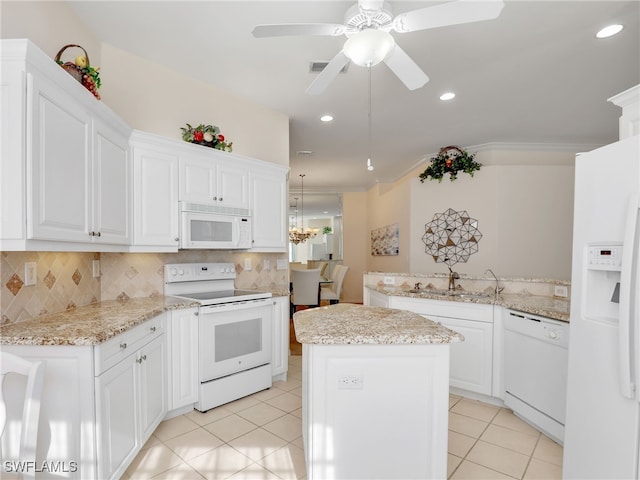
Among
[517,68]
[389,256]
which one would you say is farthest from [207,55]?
[389,256]

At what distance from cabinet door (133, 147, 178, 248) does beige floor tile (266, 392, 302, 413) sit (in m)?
1.54

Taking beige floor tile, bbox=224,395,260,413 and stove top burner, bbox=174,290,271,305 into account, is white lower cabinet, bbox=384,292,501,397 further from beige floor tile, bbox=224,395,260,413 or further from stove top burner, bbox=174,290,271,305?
beige floor tile, bbox=224,395,260,413

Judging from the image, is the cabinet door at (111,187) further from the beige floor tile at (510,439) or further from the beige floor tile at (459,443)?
the beige floor tile at (510,439)

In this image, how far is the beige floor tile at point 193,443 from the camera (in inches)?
81.9

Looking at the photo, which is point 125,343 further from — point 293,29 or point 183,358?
point 293,29

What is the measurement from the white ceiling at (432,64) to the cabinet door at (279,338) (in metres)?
2.07

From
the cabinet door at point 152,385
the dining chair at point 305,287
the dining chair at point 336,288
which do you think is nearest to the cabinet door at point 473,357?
the cabinet door at point 152,385

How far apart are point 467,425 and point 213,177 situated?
2836 millimetres

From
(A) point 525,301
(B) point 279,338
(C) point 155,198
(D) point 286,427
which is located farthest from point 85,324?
(A) point 525,301

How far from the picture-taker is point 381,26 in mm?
1782

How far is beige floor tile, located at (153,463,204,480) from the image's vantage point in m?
1.85

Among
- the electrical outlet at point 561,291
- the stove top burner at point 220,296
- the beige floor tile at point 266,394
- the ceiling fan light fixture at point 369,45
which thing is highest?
the ceiling fan light fixture at point 369,45

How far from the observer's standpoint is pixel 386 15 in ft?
5.66

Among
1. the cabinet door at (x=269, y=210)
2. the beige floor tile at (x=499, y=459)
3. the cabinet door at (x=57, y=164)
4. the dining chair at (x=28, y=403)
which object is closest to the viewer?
the dining chair at (x=28, y=403)
